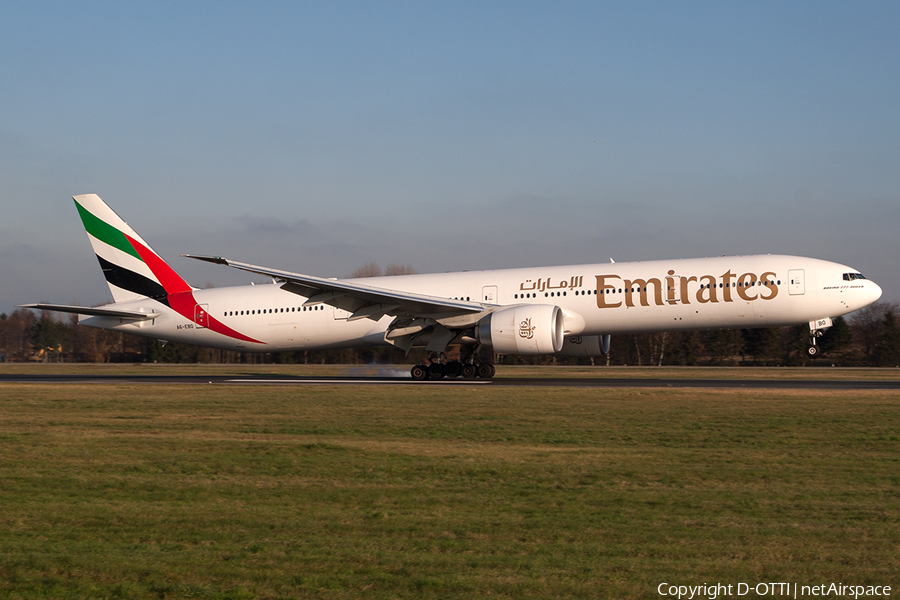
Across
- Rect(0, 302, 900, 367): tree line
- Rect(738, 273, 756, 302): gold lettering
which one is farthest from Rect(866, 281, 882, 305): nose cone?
Rect(0, 302, 900, 367): tree line

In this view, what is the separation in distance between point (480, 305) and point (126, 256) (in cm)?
1543

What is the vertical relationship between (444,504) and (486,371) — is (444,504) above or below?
below

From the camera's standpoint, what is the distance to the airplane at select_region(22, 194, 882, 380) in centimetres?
2555

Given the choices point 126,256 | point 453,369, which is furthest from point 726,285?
point 126,256

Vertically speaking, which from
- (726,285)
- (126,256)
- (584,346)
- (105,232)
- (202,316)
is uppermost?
(105,232)

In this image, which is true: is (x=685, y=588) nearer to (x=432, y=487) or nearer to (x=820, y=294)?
(x=432, y=487)

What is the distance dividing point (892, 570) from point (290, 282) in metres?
23.0

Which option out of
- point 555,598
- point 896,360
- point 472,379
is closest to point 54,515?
point 555,598

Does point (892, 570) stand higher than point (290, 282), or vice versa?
point (290, 282)

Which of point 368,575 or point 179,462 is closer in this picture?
point 368,575

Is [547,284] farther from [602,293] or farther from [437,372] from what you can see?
[437,372]

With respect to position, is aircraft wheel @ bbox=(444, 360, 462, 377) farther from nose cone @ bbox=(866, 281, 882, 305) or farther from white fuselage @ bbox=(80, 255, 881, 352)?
nose cone @ bbox=(866, 281, 882, 305)

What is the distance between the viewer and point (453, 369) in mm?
28062

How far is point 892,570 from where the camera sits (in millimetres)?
4949
